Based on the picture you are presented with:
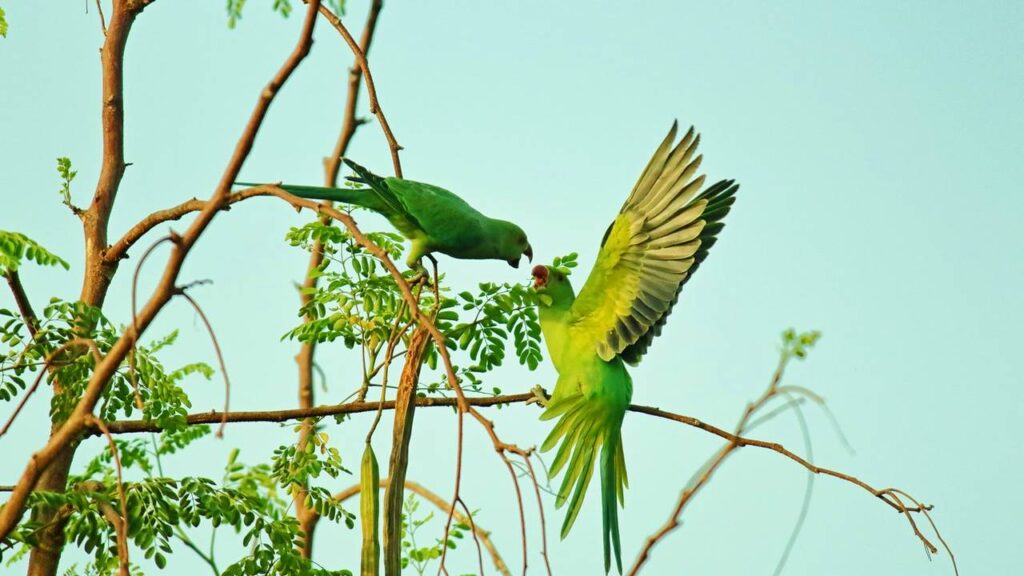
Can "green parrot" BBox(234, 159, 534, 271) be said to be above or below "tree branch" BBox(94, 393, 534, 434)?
above

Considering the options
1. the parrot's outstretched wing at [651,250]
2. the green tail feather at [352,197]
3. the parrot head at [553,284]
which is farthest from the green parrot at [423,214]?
the parrot's outstretched wing at [651,250]

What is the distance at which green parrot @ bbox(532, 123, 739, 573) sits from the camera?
13.5ft

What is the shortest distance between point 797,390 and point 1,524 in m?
1.33

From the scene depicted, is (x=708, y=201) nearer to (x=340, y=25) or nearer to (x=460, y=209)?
(x=460, y=209)

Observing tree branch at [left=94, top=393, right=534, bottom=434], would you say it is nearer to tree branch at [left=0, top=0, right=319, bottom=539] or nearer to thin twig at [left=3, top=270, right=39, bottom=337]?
thin twig at [left=3, top=270, right=39, bottom=337]

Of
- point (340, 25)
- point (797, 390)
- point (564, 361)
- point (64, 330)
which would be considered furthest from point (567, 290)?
point (797, 390)

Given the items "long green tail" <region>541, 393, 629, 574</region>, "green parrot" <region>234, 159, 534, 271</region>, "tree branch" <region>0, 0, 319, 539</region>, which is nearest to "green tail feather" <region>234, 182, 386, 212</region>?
"green parrot" <region>234, 159, 534, 271</region>

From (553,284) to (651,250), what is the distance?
55 cm

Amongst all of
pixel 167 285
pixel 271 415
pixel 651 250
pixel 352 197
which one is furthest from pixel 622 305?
pixel 167 285

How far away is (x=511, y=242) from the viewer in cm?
457

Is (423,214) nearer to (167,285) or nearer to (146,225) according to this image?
(146,225)

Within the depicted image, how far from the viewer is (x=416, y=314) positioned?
167 cm

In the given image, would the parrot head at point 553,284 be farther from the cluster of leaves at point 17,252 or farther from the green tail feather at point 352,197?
the cluster of leaves at point 17,252

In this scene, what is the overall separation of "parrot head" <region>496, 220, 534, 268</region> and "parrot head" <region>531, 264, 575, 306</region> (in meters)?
0.11
